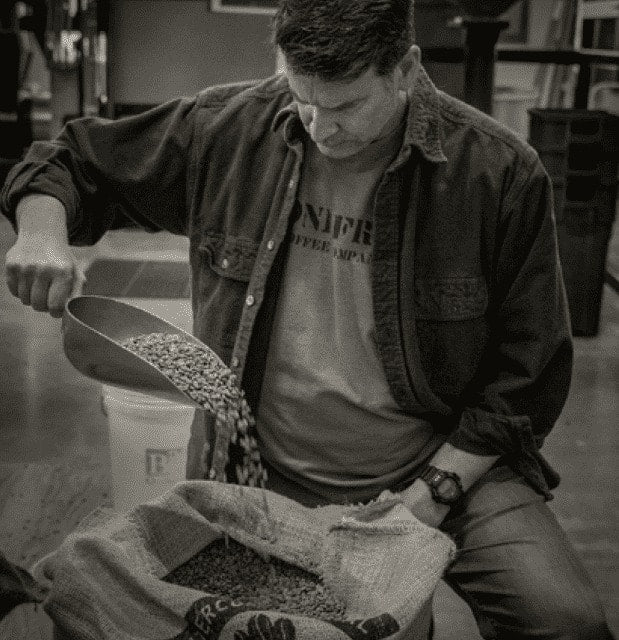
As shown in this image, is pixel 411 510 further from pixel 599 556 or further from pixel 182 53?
pixel 182 53

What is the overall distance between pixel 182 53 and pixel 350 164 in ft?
18.4

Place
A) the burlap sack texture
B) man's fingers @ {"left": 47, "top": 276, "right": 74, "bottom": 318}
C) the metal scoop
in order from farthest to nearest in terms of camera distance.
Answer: man's fingers @ {"left": 47, "top": 276, "right": 74, "bottom": 318}
the metal scoop
the burlap sack texture

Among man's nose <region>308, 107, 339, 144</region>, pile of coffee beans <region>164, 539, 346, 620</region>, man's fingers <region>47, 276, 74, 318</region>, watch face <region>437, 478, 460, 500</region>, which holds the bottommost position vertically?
pile of coffee beans <region>164, 539, 346, 620</region>

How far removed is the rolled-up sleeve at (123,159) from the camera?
1.96 metres

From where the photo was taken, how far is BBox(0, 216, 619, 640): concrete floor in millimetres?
2602

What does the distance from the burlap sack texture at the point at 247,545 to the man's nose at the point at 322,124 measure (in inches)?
21.9

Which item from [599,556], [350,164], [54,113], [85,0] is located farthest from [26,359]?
[85,0]

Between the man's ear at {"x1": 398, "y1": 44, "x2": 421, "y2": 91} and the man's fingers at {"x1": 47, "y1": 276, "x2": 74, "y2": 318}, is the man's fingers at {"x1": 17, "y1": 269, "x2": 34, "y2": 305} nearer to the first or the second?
the man's fingers at {"x1": 47, "y1": 276, "x2": 74, "y2": 318}

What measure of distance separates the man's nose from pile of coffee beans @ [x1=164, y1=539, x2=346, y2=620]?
0.64 meters

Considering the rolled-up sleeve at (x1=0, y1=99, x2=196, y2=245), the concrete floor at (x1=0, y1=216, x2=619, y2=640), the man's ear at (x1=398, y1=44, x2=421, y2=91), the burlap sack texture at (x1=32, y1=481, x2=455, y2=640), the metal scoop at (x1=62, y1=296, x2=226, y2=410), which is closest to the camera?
the burlap sack texture at (x1=32, y1=481, x2=455, y2=640)

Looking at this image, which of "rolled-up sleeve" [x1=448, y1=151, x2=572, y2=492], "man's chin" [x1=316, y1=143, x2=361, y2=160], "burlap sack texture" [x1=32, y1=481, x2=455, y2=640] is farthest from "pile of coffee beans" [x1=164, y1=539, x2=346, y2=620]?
"man's chin" [x1=316, y1=143, x2=361, y2=160]

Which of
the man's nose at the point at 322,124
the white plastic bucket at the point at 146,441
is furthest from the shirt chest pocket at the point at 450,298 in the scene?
the white plastic bucket at the point at 146,441

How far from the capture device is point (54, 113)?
23.3ft

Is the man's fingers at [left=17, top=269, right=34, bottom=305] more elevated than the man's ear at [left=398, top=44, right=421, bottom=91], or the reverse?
the man's ear at [left=398, top=44, right=421, bottom=91]
